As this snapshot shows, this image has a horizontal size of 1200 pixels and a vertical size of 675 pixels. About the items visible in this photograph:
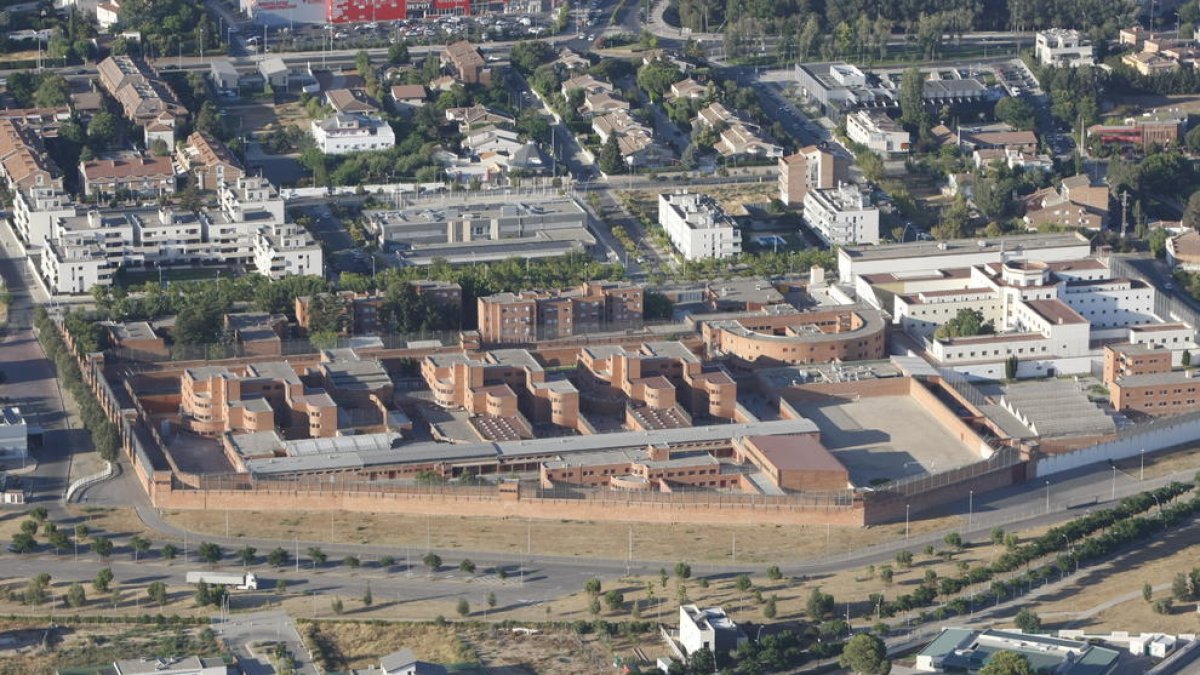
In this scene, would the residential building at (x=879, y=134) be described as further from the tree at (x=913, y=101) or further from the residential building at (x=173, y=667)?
the residential building at (x=173, y=667)

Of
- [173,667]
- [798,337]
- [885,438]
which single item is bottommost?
[885,438]

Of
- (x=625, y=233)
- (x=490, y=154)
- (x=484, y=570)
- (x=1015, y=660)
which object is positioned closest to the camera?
(x=1015, y=660)

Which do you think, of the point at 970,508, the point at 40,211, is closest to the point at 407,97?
the point at 40,211

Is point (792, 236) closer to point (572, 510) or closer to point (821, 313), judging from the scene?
point (821, 313)

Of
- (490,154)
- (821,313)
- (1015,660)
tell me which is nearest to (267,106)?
(490,154)

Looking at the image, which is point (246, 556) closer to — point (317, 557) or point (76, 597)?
point (317, 557)
